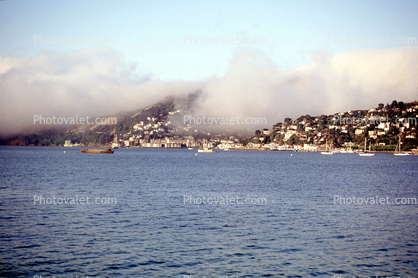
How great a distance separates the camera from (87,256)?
2297 centimetres

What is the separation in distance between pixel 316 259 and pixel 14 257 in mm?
18799

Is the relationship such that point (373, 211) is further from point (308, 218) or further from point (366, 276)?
point (366, 276)

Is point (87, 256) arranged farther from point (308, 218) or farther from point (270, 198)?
point (270, 198)

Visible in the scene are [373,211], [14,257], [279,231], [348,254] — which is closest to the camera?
[14,257]

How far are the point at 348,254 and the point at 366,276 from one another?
3677 mm

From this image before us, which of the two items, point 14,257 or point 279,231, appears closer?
point 14,257

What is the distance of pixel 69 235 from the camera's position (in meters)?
27.6

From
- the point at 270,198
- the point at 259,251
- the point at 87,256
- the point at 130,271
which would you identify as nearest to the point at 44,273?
the point at 87,256

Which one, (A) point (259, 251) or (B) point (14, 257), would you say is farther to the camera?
(A) point (259, 251)

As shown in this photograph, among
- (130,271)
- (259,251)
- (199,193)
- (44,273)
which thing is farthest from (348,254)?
(199,193)

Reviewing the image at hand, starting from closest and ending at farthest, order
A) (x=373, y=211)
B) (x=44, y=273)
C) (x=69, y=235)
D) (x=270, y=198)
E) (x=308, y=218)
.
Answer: (x=44, y=273)
(x=69, y=235)
(x=308, y=218)
(x=373, y=211)
(x=270, y=198)

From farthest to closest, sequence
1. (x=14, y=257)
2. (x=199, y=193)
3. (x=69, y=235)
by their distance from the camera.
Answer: (x=199, y=193) → (x=69, y=235) → (x=14, y=257)

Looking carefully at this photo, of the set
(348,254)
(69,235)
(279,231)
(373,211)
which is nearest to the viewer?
(348,254)

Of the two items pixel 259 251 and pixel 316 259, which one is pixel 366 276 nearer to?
pixel 316 259
